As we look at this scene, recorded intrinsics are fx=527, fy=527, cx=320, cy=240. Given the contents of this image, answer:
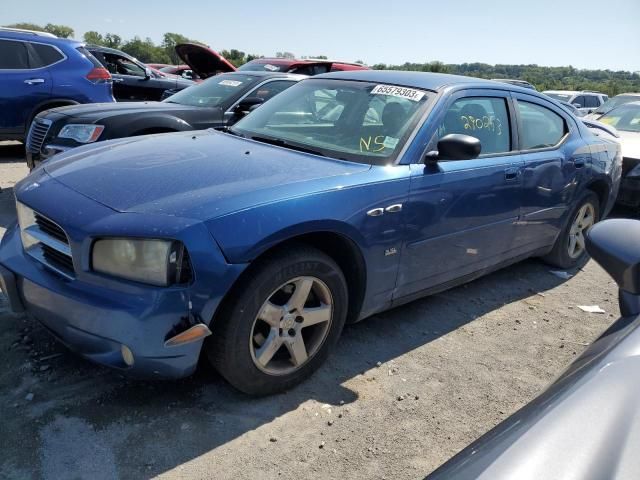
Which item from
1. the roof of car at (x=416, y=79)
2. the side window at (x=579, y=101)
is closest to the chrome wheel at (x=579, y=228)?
the roof of car at (x=416, y=79)

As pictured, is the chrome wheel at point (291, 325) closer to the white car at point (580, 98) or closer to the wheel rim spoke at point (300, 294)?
the wheel rim spoke at point (300, 294)

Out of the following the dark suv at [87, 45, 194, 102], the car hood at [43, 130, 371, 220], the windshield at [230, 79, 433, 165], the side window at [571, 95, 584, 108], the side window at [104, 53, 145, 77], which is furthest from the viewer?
the side window at [571, 95, 584, 108]

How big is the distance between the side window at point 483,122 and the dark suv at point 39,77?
6145 millimetres

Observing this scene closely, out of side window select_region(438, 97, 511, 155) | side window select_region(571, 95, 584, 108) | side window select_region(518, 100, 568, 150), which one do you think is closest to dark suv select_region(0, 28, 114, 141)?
side window select_region(438, 97, 511, 155)

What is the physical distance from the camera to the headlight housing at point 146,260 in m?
2.19

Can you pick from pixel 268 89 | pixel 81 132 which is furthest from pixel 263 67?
pixel 81 132

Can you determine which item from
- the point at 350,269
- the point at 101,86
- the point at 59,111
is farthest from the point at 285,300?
the point at 101,86

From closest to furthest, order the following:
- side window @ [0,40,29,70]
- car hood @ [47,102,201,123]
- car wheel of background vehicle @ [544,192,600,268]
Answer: car wheel of background vehicle @ [544,192,600,268], car hood @ [47,102,201,123], side window @ [0,40,29,70]

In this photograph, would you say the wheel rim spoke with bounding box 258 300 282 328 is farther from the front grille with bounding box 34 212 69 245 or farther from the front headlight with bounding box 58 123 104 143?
the front headlight with bounding box 58 123 104 143

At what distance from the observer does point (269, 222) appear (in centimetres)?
237

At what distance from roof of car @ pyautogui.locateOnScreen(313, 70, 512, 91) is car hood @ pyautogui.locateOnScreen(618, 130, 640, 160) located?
337 centimetres

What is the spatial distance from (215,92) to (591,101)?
16748 mm

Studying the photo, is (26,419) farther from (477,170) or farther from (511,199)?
(511,199)

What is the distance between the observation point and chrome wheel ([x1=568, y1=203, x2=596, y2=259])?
480 cm
